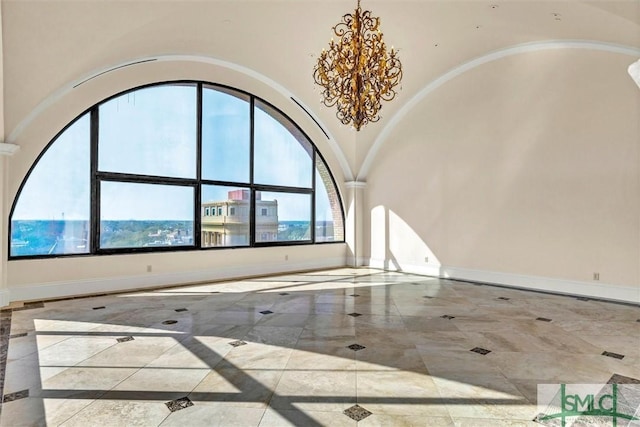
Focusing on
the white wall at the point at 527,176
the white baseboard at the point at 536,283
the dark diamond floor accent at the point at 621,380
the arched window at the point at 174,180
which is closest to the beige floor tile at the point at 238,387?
the dark diamond floor accent at the point at 621,380

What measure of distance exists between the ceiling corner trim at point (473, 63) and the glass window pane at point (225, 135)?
3178 millimetres

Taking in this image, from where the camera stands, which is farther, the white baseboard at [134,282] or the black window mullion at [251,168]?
the black window mullion at [251,168]

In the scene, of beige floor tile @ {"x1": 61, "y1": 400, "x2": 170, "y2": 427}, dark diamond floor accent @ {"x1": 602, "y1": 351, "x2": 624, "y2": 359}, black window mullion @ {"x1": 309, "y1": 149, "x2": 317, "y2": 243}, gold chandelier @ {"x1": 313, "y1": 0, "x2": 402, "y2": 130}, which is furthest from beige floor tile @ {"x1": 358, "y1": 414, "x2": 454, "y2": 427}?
black window mullion @ {"x1": 309, "y1": 149, "x2": 317, "y2": 243}

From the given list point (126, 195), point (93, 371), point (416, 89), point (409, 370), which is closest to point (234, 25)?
point (126, 195)

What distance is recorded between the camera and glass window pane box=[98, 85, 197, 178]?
6.55 metres

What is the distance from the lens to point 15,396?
2656 mm

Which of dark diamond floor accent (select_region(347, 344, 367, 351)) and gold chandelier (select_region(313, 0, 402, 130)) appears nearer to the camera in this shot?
dark diamond floor accent (select_region(347, 344, 367, 351))

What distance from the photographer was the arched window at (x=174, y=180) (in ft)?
19.9

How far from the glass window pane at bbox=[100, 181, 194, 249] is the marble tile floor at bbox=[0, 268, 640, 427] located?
133cm

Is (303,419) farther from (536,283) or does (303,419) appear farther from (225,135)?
(225,135)

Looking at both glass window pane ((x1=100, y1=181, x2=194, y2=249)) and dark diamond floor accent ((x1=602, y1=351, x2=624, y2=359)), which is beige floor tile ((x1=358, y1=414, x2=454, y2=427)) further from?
glass window pane ((x1=100, y1=181, x2=194, y2=249))

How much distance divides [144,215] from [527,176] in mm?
7084

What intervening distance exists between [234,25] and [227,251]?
4.30 meters

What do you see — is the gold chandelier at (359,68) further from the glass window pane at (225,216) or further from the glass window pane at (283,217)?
the glass window pane at (283,217)
